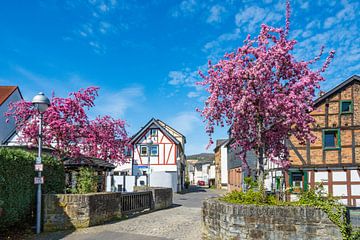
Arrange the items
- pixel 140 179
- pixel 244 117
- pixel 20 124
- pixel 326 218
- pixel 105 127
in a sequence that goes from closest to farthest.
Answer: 1. pixel 326 218
2. pixel 244 117
3. pixel 20 124
4. pixel 105 127
5. pixel 140 179

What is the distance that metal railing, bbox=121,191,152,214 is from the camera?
13761 mm

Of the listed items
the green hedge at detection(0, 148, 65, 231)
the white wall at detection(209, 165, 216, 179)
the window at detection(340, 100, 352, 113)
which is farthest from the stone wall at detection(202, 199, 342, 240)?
the white wall at detection(209, 165, 216, 179)

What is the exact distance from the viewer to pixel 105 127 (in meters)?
19.0

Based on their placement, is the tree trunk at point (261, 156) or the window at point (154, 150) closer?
the tree trunk at point (261, 156)

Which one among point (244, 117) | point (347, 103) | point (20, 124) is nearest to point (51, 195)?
point (20, 124)

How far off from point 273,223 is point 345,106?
15.0 m

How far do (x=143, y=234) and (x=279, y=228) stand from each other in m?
4.46

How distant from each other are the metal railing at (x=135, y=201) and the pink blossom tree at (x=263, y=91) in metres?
6.15

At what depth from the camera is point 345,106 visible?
19562 mm

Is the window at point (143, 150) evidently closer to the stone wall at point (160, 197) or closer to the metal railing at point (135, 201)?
the stone wall at point (160, 197)

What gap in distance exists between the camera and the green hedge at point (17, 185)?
9.37 metres

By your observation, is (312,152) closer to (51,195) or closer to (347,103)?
(347,103)

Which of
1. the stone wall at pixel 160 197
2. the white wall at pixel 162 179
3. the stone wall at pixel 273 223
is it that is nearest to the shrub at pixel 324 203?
the stone wall at pixel 273 223

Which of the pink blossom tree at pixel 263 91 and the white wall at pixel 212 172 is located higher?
the pink blossom tree at pixel 263 91
